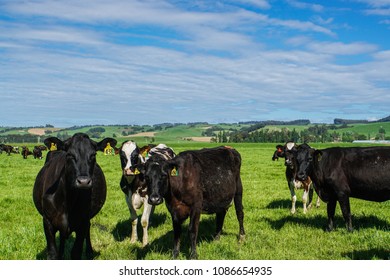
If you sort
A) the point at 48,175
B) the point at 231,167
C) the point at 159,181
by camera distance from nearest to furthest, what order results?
the point at 48,175 → the point at 159,181 → the point at 231,167

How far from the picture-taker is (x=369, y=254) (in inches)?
293

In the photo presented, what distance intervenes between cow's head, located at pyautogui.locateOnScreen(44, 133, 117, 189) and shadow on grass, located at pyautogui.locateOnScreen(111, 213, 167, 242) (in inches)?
140

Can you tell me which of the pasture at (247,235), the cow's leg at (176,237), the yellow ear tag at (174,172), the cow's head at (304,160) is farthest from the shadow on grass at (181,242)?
the cow's head at (304,160)

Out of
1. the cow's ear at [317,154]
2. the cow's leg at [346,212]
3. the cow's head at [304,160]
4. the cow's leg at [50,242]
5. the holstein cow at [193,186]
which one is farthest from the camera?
the cow's ear at [317,154]

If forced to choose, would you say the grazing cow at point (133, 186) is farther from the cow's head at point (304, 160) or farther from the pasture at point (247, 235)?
the cow's head at point (304, 160)

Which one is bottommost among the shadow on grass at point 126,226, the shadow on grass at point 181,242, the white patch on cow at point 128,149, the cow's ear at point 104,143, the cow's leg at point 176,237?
the shadow on grass at point 126,226

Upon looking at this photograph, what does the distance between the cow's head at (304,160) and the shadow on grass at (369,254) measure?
2.43 meters

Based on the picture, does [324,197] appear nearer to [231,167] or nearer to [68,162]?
[231,167]

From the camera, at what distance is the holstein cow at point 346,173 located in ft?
31.2

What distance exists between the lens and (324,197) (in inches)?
391

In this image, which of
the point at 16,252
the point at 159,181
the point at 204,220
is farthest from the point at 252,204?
the point at 16,252

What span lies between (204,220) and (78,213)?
4.92 metres

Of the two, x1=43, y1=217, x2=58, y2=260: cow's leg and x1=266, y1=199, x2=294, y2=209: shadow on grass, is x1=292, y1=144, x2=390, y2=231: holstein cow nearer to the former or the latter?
x1=266, y1=199, x2=294, y2=209: shadow on grass

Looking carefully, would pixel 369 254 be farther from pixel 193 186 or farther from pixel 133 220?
pixel 133 220
